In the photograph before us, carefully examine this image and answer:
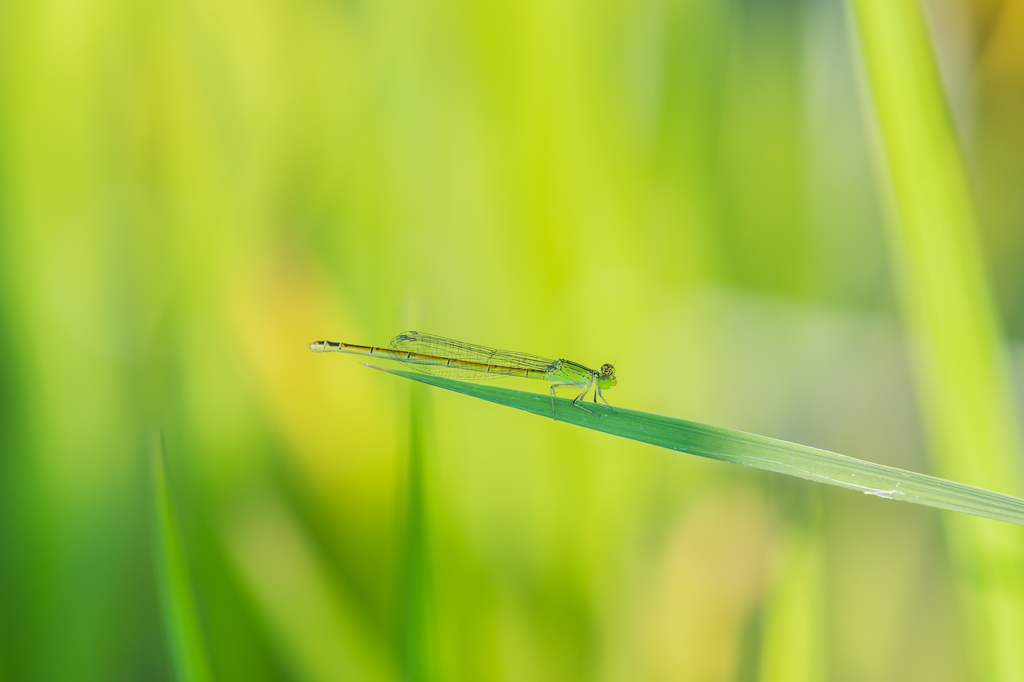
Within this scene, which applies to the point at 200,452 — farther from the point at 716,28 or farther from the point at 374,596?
the point at 716,28

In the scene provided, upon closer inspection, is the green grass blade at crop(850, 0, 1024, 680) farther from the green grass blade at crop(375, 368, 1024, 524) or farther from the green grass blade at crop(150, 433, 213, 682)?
the green grass blade at crop(150, 433, 213, 682)

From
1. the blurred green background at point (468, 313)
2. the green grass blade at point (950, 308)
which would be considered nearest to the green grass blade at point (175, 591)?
the blurred green background at point (468, 313)

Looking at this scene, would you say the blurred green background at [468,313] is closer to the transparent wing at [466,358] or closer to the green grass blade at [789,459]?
the transparent wing at [466,358]

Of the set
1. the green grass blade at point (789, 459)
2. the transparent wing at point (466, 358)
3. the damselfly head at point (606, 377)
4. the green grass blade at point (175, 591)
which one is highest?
the transparent wing at point (466, 358)

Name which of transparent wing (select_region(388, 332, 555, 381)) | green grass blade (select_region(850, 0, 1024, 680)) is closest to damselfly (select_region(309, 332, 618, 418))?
transparent wing (select_region(388, 332, 555, 381))

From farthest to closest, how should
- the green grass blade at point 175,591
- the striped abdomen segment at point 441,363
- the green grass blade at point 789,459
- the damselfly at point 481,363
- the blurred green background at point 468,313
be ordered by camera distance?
the damselfly at point 481,363 < the striped abdomen segment at point 441,363 < the blurred green background at point 468,313 < the green grass blade at point 175,591 < the green grass blade at point 789,459

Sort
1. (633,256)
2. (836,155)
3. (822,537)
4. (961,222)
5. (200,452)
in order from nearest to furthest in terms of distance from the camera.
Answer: (961,222) < (822,537) < (200,452) < (633,256) < (836,155)

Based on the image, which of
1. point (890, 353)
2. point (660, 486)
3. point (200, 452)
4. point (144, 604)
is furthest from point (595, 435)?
point (144, 604)
